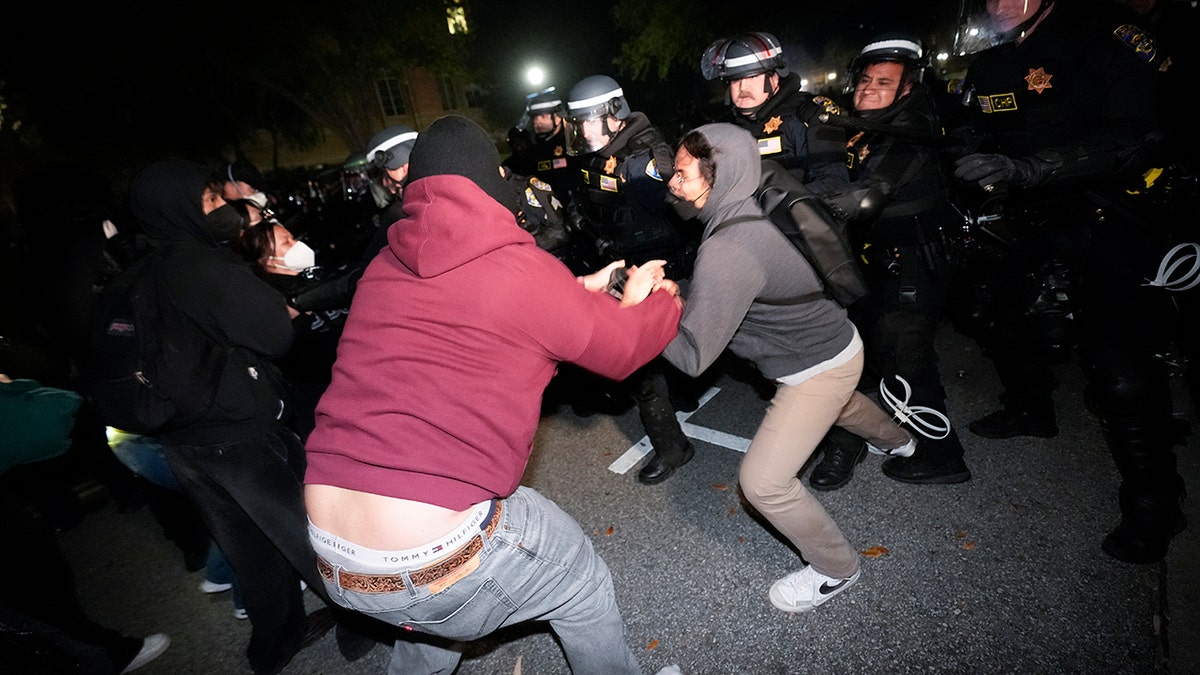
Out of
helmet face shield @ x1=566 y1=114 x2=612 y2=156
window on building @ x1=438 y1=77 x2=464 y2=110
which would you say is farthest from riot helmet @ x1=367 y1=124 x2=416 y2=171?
window on building @ x1=438 y1=77 x2=464 y2=110

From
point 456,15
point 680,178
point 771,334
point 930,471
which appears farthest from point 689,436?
point 456,15

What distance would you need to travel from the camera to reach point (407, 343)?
60.1 inches

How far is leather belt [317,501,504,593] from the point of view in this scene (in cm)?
156

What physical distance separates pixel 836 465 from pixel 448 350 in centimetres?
273

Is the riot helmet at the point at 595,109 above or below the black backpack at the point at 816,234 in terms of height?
above

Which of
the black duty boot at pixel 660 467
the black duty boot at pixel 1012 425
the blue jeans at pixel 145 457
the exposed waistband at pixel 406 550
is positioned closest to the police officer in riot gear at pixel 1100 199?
the black duty boot at pixel 1012 425

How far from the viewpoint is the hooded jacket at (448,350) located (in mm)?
1497

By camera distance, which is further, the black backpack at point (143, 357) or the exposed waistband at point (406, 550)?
the black backpack at point (143, 357)

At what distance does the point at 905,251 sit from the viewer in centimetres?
306

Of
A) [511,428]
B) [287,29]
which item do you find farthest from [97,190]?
[287,29]

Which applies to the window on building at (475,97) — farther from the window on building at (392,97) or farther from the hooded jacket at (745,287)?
the hooded jacket at (745,287)

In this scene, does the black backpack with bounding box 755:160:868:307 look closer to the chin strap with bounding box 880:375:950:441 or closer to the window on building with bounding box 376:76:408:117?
the chin strap with bounding box 880:375:950:441

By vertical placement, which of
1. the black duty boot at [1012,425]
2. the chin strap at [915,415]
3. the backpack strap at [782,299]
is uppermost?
Answer: the backpack strap at [782,299]

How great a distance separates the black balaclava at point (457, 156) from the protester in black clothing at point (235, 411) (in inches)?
43.3
